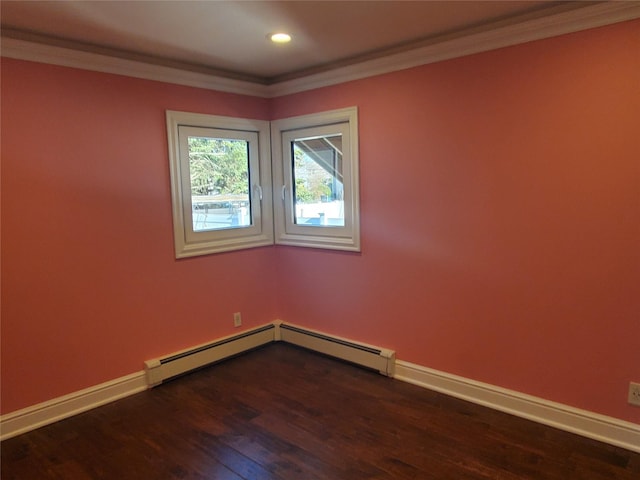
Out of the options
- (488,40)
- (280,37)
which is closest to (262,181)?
(280,37)

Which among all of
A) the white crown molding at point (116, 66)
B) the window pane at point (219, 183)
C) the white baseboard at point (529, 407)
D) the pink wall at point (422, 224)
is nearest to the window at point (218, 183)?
the window pane at point (219, 183)

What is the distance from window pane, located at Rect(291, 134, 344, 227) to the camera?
3.38 m

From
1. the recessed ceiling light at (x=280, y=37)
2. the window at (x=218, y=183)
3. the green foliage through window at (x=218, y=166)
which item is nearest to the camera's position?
the recessed ceiling light at (x=280, y=37)

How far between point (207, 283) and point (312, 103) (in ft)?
5.48

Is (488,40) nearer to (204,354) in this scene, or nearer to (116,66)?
(116,66)

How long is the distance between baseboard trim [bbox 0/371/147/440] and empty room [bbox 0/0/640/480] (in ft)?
0.04

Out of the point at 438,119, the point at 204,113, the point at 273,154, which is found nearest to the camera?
the point at 438,119

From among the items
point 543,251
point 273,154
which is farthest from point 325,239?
point 543,251

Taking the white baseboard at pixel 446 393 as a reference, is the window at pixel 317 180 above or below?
above

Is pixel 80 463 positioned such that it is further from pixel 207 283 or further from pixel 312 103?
pixel 312 103

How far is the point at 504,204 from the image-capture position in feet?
8.32

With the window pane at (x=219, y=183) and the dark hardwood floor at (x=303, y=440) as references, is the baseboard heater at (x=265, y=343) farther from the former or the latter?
the window pane at (x=219, y=183)

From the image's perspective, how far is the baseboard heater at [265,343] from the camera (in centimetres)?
312

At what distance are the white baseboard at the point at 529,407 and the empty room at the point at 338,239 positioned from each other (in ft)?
0.04
